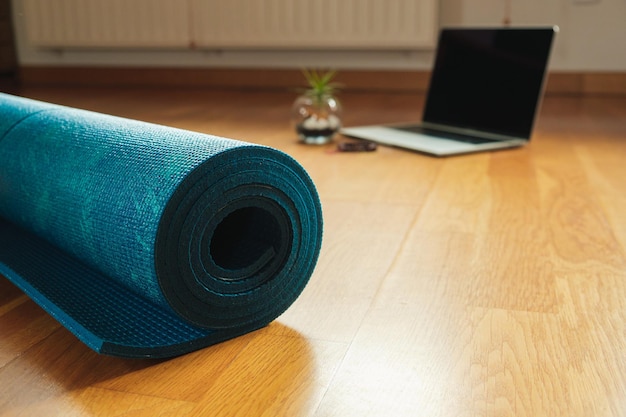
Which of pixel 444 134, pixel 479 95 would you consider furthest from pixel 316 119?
pixel 479 95

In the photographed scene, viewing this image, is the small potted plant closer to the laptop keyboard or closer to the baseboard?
the laptop keyboard

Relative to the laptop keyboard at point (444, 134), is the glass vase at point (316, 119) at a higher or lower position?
higher

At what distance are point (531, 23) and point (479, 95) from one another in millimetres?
1209

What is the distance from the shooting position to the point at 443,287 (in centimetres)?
114

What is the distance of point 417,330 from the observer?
0.98 meters

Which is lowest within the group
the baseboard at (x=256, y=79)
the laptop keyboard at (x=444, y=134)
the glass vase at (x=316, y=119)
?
the baseboard at (x=256, y=79)

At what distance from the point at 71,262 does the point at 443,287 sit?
22.8 inches

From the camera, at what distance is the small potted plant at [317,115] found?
238 cm

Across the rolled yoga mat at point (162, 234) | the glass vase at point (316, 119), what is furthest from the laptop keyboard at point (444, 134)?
the rolled yoga mat at point (162, 234)

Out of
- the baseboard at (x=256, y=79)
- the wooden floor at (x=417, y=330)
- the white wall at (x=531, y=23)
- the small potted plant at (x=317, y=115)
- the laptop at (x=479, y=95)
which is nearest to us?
the wooden floor at (x=417, y=330)

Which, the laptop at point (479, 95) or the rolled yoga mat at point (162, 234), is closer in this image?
the rolled yoga mat at point (162, 234)

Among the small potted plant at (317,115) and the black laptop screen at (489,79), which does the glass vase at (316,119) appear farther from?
the black laptop screen at (489,79)

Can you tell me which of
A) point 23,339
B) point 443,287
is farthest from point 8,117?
point 443,287

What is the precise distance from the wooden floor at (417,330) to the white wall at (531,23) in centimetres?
Result: 176
